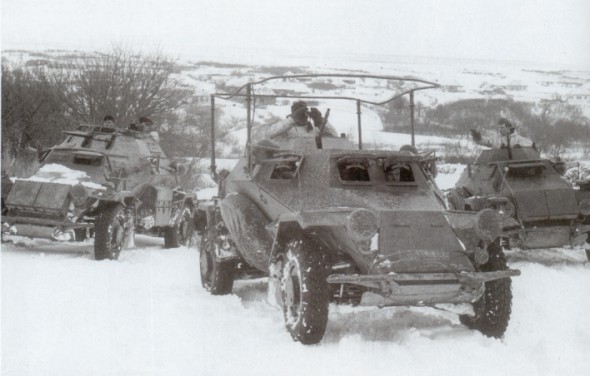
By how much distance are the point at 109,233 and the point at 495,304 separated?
558 centimetres

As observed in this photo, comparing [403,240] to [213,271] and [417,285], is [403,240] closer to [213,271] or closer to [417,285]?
[417,285]

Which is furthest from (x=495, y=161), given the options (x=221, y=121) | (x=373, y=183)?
(x=373, y=183)

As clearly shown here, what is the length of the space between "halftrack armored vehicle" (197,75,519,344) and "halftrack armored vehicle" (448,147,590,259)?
322cm

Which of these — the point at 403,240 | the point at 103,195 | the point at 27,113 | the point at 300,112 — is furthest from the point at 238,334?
the point at 27,113

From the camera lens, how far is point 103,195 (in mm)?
10055

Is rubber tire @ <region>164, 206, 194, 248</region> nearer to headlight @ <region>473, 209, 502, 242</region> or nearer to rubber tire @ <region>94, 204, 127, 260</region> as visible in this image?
rubber tire @ <region>94, 204, 127, 260</region>

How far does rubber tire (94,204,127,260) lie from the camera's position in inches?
383

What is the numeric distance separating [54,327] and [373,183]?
2.69 meters

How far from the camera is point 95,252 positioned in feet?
32.0

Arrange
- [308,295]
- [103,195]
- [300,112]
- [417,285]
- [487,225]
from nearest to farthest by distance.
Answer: [417,285] → [308,295] → [487,225] → [300,112] → [103,195]

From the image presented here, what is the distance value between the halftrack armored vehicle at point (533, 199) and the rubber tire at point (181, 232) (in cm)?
447

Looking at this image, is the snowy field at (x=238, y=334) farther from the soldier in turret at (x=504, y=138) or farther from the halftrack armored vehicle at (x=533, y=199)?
the soldier in turret at (x=504, y=138)

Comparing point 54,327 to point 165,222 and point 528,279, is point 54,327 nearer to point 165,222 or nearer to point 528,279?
point 528,279

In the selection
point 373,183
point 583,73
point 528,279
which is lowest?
point 528,279
